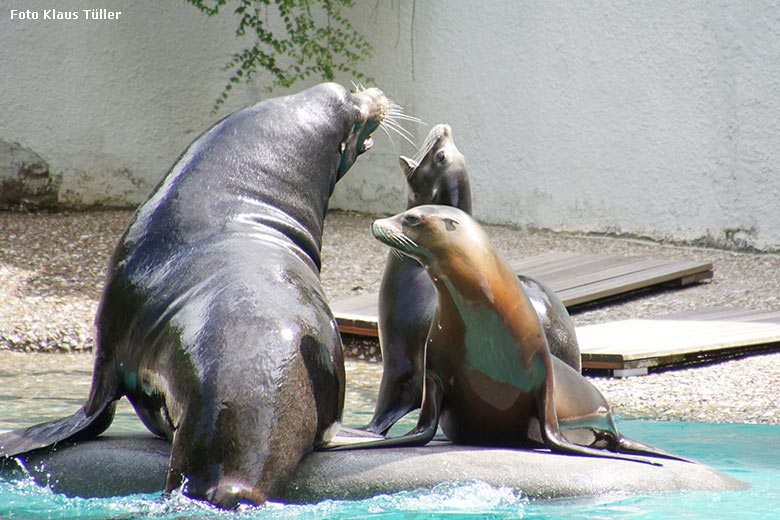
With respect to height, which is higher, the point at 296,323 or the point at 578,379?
the point at 296,323

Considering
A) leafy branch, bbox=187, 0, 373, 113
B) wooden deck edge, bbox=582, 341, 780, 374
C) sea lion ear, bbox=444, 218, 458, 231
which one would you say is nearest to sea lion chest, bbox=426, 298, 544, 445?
sea lion ear, bbox=444, 218, 458, 231

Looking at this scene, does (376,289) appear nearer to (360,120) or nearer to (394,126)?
(394,126)

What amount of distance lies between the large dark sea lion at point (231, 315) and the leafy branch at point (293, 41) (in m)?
5.97

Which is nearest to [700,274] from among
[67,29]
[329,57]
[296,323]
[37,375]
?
[329,57]

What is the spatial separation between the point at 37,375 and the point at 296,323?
3.05 m

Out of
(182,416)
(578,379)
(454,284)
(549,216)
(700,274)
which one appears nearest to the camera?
(182,416)

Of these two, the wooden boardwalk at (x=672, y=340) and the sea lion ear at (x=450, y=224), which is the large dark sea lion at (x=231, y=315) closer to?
the sea lion ear at (x=450, y=224)

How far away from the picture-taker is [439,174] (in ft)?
13.4

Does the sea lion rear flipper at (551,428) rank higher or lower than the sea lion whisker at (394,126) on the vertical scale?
lower

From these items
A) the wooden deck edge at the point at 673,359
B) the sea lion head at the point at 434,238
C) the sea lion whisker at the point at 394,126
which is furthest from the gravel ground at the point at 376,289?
the sea lion head at the point at 434,238

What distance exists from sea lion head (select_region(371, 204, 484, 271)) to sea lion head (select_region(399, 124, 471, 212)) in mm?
916

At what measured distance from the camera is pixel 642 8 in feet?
28.4

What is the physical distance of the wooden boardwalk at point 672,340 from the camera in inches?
217

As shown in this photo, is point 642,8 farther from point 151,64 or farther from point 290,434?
point 290,434
